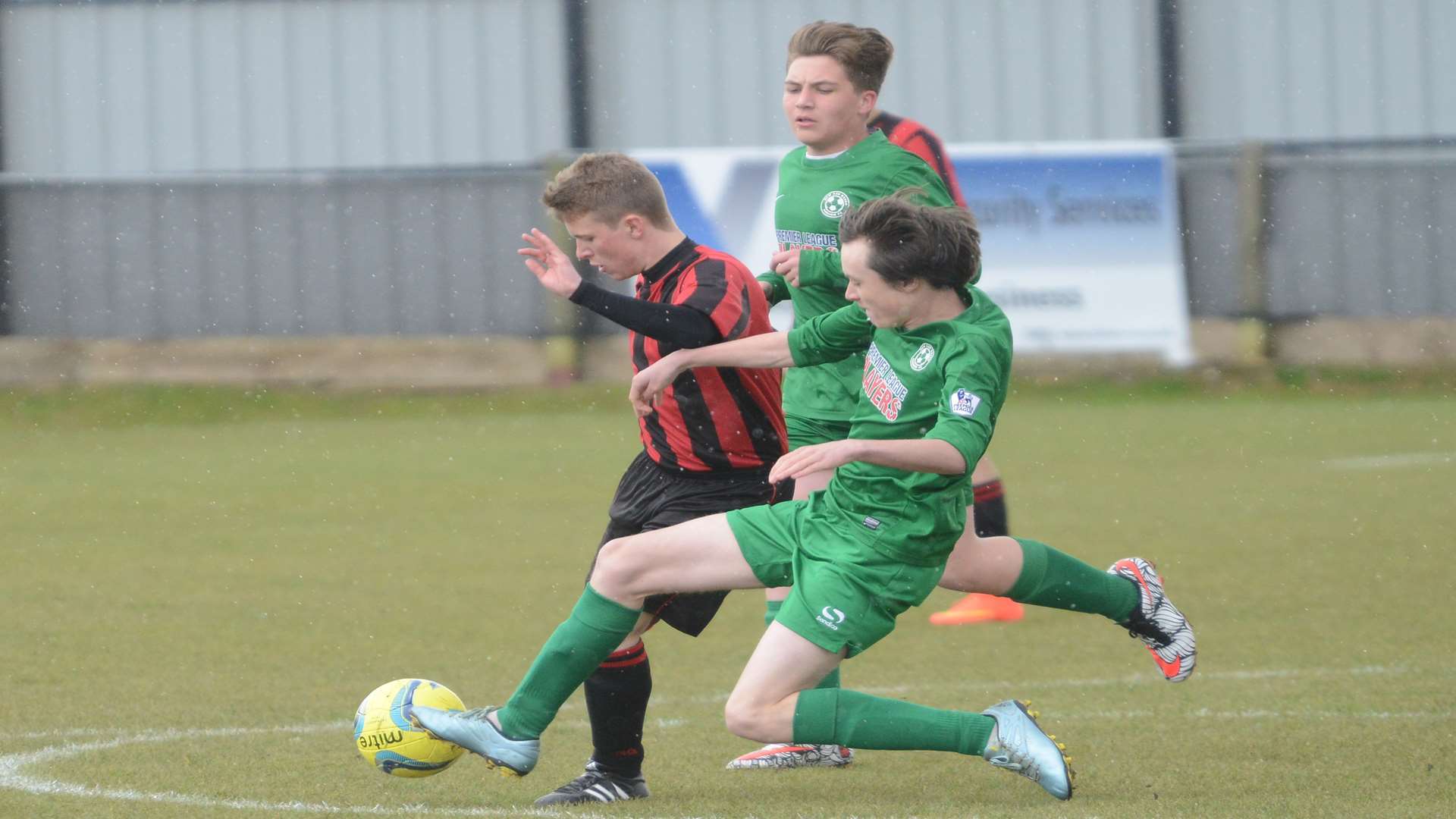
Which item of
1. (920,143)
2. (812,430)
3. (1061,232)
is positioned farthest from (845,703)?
(1061,232)

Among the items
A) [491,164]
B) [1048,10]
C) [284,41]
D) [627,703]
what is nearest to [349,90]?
[284,41]

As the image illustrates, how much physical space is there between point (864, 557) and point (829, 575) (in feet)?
0.26

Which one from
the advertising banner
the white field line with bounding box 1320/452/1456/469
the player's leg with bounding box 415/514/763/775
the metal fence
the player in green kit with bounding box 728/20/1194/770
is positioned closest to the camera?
the player's leg with bounding box 415/514/763/775

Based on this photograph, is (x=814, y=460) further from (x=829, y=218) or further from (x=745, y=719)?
(x=829, y=218)

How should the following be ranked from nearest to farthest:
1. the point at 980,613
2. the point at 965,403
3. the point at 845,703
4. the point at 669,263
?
the point at 965,403 < the point at 845,703 < the point at 669,263 < the point at 980,613

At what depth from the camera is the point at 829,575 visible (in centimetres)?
377

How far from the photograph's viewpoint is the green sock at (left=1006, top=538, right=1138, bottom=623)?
4.26m

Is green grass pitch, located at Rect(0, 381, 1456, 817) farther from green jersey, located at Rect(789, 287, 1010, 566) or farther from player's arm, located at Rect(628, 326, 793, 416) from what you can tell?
player's arm, located at Rect(628, 326, 793, 416)

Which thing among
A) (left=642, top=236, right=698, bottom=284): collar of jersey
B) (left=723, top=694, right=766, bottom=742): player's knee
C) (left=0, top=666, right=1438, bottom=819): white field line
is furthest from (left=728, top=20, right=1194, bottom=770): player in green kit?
(left=723, top=694, right=766, bottom=742): player's knee

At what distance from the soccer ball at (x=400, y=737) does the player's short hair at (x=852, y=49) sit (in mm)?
1834

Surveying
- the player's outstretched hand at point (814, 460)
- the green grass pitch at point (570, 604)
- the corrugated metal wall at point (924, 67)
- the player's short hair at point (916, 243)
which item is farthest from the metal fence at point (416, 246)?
the player's outstretched hand at point (814, 460)

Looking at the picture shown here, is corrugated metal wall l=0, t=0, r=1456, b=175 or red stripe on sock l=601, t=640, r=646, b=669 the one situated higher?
corrugated metal wall l=0, t=0, r=1456, b=175

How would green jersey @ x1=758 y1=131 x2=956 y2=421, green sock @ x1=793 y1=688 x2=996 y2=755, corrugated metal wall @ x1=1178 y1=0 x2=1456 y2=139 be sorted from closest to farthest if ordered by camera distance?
1. green sock @ x1=793 y1=688 x2=996 y2=755
2. green jersey @ x1=758 y1=131 x2=956 y2=421
3. corrugated metal wall @ x1=1178 y1=0 x2=1456 y2=139

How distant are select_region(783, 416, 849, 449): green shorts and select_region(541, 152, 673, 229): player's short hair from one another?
0.73m
